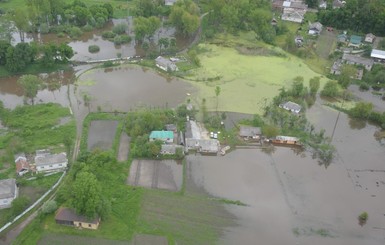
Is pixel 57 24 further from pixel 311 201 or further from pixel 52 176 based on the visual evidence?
pixel 311 201

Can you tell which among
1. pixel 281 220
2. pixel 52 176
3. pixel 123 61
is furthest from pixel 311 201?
pixel 123 61

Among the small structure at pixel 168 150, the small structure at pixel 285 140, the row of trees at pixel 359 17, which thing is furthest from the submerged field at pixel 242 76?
the row of trees at pixel 359 17

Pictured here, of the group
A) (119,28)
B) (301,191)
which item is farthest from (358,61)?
(119,28)

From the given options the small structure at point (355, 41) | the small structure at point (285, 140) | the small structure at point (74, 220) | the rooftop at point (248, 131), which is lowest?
the small structure at point (74, 220)

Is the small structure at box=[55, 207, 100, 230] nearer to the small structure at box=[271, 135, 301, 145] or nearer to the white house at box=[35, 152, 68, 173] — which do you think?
the white house at box=[35, 152, 68, 173]

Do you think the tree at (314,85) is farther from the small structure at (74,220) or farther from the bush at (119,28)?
the bush at (119,28)
